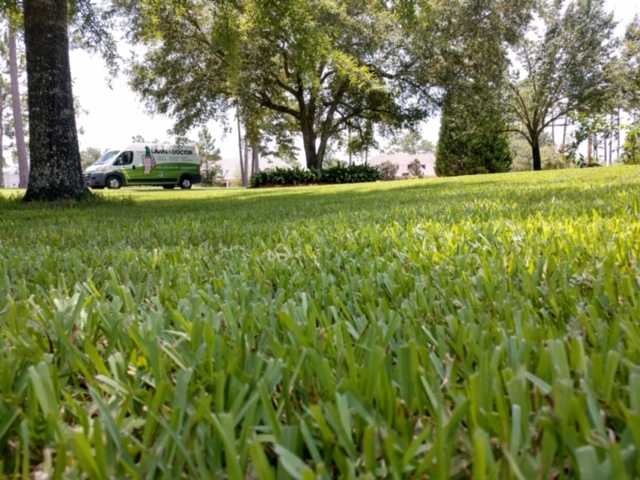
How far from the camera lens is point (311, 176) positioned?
20.3m

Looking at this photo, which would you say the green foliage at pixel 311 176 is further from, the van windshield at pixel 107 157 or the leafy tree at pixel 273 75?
the van windshield at pixel 107 157

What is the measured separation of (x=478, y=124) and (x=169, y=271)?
23.8 m

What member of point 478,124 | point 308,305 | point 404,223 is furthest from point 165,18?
point 308,305

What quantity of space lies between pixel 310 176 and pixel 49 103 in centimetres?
1414

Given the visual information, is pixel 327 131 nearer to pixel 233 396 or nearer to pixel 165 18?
pixel 165 18

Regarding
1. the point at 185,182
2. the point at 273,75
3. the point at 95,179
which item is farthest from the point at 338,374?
the point at 185,182

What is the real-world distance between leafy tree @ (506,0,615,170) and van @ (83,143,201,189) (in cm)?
1939

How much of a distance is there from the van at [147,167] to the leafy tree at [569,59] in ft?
63.6

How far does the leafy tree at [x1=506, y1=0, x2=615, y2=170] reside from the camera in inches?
1110

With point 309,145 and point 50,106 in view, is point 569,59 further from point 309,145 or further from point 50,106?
point 50,106

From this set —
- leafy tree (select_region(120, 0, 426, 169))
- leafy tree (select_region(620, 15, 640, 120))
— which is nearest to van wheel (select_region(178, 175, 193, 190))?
leafy tree (select_region(120, 0, 426, 169))

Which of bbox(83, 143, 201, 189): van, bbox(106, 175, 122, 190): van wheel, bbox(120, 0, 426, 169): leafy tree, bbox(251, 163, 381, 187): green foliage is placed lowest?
bbox(251, 163, 381, 187): green foliage

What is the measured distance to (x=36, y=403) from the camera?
0.70 metres

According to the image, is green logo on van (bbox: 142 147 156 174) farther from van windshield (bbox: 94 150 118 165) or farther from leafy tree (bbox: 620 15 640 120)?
leafy tree (bbox: 620 15 640 120)
